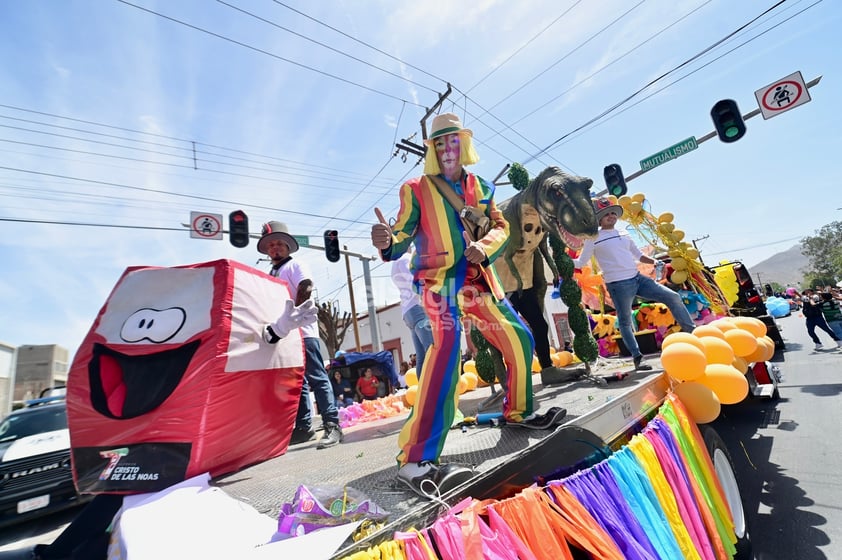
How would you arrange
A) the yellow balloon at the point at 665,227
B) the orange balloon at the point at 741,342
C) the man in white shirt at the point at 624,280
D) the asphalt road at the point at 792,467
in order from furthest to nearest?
the yellow balloon at the point at 665,227 → the man in white shirt at the point at 624,280 → the orange balloon at the point at 741,342 → the asphalt road at the point at 792,467

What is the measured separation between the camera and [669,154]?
8141 millimetres

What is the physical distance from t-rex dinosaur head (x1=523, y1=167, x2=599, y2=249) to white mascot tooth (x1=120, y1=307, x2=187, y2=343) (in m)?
2.53

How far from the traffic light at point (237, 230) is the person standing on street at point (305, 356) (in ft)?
19.4

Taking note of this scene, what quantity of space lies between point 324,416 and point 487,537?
85.7 inches

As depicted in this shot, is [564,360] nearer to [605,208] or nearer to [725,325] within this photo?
[725,325]

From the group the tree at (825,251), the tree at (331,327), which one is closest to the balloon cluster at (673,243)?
the tree at (331,327)

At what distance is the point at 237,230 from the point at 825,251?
71.9 meters

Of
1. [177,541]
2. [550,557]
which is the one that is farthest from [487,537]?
[177,541]

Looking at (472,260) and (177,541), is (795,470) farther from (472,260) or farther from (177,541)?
(177,541)

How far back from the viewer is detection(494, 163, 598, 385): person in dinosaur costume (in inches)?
113

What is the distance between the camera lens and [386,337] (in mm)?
21641

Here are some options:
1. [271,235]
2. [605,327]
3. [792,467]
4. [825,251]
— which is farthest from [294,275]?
[825,251]

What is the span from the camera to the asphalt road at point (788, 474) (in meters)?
2.54

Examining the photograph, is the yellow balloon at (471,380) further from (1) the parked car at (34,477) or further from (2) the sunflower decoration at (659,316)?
(1) the parked car at (34,477)
